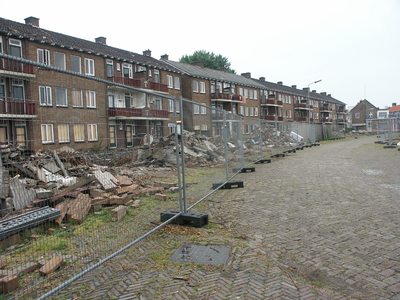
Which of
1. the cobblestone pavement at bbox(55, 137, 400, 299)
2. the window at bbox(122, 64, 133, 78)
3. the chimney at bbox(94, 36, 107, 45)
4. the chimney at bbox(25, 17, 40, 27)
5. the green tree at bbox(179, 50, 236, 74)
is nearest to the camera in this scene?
the cobblestone pavement at bbox(55, 137, 400, 299)

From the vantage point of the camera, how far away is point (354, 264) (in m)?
3.63

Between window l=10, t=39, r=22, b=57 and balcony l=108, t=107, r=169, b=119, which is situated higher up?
window l=10, t=39, r=22, b=57

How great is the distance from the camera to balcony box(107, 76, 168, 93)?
101 feet

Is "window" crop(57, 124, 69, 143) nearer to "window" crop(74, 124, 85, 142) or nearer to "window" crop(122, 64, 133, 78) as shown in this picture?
"window" crop(74, 124, 85, 142)

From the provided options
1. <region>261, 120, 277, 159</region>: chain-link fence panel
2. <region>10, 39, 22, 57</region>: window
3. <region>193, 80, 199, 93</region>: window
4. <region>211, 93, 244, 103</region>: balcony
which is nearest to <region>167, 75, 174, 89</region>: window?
<region>193, 80, 199, 93</region>: window

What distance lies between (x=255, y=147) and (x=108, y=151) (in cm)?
1186

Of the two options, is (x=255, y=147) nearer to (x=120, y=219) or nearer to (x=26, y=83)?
(x=120, y=219)

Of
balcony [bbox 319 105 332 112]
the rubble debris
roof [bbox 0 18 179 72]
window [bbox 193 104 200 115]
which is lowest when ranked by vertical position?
the rubble debris

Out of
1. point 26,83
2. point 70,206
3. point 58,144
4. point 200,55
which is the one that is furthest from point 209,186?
point 200,55

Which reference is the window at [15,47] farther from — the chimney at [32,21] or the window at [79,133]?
the window at [79,133]

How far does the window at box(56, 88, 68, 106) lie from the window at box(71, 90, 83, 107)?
0.11 metres

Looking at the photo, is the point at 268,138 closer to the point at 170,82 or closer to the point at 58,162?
the point at 58,162

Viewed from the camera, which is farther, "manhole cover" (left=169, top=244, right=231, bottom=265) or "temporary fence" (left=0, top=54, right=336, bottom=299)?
"manhole cover" (left=169, top=244, right=231, bottom=265)

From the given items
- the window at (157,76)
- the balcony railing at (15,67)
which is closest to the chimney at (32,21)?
the window at (157,76)
